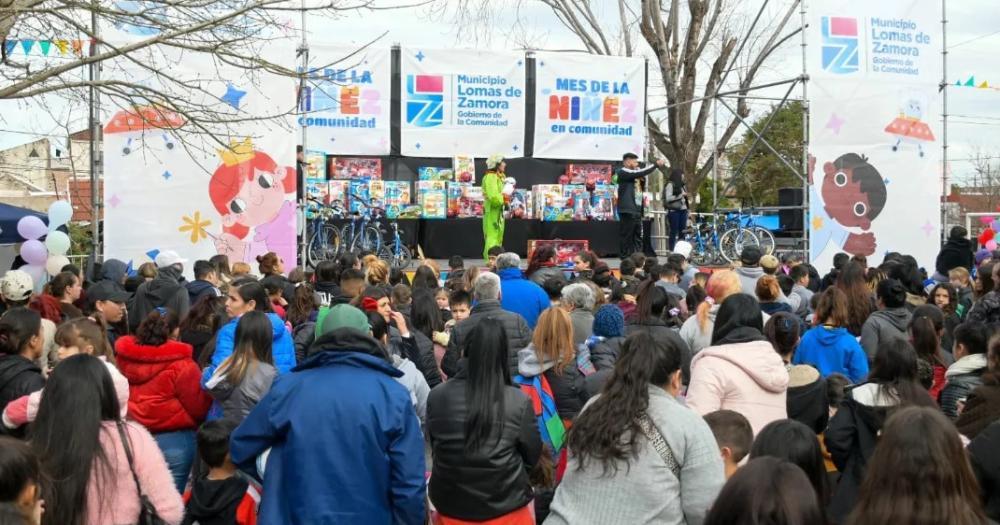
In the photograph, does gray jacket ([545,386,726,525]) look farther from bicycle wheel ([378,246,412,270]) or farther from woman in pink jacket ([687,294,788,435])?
bicycle wheel ([378,246,412,270])

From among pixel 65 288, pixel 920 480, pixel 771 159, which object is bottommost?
pixel 920 480

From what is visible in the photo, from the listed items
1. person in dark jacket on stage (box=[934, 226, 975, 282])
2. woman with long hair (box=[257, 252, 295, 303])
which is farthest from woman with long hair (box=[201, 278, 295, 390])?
person in dark jacket on stage (box=[934, 226, 975, 282])

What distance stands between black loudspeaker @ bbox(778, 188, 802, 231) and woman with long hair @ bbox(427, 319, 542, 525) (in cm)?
1705

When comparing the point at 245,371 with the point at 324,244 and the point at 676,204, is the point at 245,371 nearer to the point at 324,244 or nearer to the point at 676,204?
the point at 324,244

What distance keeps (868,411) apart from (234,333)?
3.28 m

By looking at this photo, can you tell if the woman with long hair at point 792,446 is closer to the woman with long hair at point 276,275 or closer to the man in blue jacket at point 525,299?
the man in blue jacket at point 525,299

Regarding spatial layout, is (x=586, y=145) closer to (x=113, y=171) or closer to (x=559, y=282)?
(x=113, y=171)

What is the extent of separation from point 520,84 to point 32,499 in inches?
639

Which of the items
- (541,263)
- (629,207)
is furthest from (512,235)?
(541,263)

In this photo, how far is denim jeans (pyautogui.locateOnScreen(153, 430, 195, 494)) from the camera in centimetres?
570

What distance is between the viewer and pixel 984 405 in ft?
14.2

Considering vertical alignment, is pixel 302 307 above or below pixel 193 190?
below

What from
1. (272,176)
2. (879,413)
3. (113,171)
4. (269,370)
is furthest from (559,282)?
(113,171)

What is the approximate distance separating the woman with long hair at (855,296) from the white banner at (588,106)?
1225 cm
